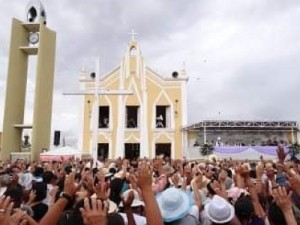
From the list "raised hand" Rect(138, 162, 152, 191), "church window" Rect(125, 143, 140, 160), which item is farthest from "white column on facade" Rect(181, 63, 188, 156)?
"raised hand" Rect(138, 162, 152, 191)

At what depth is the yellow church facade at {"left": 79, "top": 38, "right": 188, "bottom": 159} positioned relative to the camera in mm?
31422

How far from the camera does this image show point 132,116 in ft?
110

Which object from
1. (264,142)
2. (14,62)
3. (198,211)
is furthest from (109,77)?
(198,211)

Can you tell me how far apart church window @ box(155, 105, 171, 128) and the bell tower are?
27.9 feet

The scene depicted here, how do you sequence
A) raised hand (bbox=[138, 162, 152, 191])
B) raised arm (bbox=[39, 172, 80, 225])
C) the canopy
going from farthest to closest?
the canopy < raised arm (bbox=[39, 172, 80, 225]) < raised hand (bbox=[138, 162, 152, 191])

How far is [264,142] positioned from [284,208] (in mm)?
28364

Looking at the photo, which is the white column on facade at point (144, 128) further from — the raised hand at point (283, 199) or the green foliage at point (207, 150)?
the raised hand at point (283, 199)

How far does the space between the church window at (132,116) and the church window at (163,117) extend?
1.61m

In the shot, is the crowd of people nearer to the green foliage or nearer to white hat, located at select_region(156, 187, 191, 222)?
white hat, located at select_region(156, 187, 191, 222)

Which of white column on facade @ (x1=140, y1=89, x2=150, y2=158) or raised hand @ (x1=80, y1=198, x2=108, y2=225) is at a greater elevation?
white column on facade @ (x1=140, y1=89, x2=150, y2=158)

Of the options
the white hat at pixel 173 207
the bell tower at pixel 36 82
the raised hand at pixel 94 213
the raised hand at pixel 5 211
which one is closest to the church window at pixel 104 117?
the bell tower at pixel 36 82

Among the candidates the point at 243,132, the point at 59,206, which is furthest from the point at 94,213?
the point at 243,132

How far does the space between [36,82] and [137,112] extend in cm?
897

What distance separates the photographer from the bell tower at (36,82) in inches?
1054
